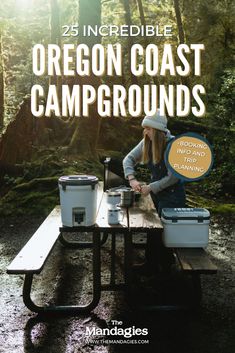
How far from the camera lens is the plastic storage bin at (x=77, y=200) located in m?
3.74

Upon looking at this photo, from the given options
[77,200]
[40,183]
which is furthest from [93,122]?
[77,200]

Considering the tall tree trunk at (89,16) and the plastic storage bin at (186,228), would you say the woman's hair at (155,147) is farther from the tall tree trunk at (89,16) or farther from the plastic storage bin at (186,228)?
the tall tree trunk at (89,16)

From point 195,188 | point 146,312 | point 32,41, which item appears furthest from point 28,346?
point 32,41

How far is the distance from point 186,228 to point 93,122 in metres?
6.76

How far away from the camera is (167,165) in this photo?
185 inches

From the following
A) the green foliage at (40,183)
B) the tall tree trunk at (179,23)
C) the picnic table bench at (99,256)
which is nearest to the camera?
the picnic table bench at (99,256)

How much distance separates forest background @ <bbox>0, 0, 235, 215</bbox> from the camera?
9383 millimetres

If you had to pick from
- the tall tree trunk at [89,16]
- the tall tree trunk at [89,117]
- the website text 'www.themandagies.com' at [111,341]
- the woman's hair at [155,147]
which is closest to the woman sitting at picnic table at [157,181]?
the woman's hair at [155,147]

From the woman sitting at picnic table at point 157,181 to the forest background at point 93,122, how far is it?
0.46m

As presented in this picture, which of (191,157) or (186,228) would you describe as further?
(191,157)

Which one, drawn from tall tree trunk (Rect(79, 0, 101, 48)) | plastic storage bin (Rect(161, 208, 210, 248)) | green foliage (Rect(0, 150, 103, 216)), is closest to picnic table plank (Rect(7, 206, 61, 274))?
plastic storage bin (Rect(161, 208, 210, 248))

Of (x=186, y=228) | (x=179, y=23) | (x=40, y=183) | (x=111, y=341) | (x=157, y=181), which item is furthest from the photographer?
(x=179, y=23)

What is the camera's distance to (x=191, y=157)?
449cm

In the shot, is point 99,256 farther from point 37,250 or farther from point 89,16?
point 89,16
